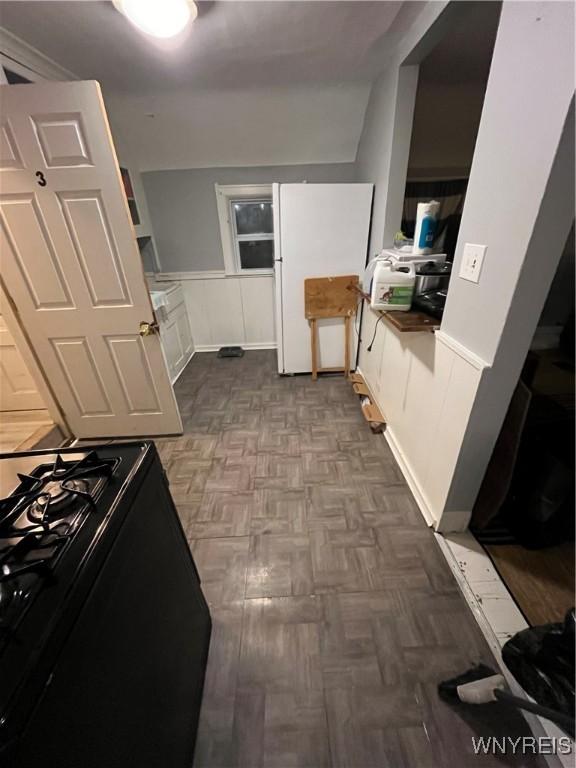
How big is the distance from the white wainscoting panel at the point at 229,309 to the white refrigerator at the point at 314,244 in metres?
0.94

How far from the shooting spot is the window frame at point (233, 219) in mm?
3230

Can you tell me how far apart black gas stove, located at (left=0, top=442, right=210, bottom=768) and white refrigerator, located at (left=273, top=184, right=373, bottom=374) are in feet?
7.03

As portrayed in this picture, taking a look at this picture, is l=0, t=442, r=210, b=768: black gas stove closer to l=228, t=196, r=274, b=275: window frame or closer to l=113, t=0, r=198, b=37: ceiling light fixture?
l=113, t=0, r=198, b=37: ceiling light fixture

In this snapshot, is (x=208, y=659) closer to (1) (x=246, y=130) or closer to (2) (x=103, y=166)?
(2) (x=103, y=166)

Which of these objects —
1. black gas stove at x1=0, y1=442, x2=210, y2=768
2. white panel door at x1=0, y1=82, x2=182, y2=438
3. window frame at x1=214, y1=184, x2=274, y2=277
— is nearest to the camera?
black gas stove at x1=0, y1=442, x2=210, y2=768

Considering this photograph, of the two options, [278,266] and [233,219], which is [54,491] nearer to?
[278,266]

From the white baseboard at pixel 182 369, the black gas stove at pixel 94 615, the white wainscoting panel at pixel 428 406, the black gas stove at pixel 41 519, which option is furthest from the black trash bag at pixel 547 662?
the white baseboard at pixel 182 369

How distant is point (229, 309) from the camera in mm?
3680

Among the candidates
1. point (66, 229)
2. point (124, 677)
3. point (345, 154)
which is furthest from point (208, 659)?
point (345, 154)

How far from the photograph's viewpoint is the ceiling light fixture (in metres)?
1.29

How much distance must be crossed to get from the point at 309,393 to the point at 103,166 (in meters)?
2.05

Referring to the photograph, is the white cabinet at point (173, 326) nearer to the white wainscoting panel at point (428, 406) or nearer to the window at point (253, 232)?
the window at point (253, 232)

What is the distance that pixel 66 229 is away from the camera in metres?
1.68

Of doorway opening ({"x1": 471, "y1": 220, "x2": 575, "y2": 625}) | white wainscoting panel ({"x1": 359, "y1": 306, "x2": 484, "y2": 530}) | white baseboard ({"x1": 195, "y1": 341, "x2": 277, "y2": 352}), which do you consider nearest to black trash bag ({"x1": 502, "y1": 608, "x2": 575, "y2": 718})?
doorway opening ({"x1": 471, "y1": 220, "x2": 575, "y2": 625})
